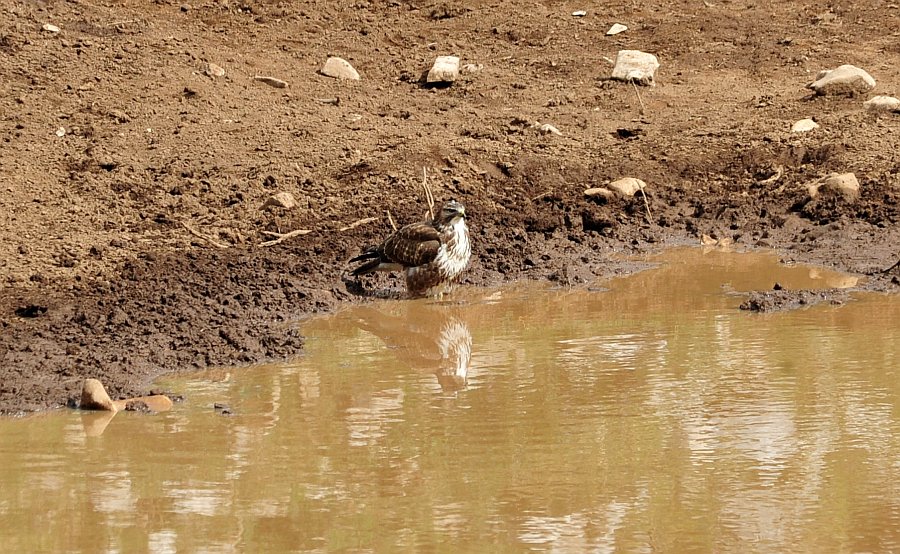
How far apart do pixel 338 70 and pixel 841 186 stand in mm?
5031

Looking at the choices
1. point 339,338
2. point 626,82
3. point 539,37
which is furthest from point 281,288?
point 539,37

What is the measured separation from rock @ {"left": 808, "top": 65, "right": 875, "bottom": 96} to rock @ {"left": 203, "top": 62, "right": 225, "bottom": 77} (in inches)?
219

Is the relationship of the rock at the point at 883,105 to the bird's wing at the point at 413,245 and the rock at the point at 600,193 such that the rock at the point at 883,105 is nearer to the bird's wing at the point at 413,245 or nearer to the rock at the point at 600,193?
the rock at the point at 600,193

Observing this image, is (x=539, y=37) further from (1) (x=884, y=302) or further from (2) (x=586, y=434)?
(2) (x=586, y=434)

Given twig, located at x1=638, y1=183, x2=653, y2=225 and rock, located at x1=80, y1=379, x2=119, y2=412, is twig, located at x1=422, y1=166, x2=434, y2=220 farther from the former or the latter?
rock, located at x1=80, y1=379, x2=119, y2=412

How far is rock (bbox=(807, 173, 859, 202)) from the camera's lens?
38.2ft

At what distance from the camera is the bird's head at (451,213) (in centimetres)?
988

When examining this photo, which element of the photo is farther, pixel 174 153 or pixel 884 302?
pixel 174 153

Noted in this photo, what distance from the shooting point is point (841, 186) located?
11.7 metres

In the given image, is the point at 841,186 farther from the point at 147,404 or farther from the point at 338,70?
the point at 147,404

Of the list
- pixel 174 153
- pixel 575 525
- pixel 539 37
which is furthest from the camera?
pixel 539 37

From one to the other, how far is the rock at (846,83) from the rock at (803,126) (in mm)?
680

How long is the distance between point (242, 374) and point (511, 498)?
2588 mm

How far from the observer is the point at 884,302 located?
934 centimetres
